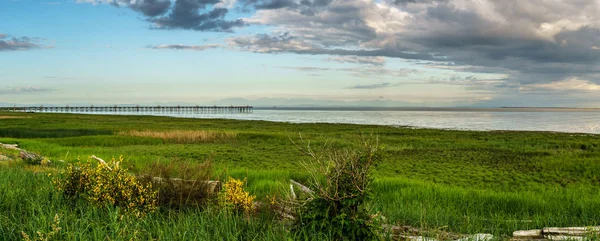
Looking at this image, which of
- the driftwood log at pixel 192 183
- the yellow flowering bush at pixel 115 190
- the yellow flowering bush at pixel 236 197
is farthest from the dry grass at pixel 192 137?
the yellow flowering bush at pixel 236 197

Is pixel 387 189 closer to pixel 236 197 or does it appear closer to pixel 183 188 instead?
pixel 183 188

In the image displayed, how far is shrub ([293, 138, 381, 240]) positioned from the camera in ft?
17.6

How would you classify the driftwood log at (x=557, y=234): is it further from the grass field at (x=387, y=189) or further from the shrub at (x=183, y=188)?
the shrub at (x=183, y=188)

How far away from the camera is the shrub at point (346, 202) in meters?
5.36

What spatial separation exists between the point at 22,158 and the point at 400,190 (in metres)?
12.1

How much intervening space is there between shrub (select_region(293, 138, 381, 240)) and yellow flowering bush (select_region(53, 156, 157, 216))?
287cm

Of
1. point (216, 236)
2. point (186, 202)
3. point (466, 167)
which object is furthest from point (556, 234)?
point (466, 167)

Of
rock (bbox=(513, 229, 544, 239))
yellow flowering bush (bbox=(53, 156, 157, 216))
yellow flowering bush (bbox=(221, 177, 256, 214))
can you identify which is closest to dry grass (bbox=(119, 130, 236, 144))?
yellow flowering bush (bbox=(53, 156, 157, 216))

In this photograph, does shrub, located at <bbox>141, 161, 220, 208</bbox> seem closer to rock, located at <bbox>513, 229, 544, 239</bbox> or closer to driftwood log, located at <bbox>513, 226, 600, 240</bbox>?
rock, located at <bbox>513, 229, 544, 239</bbox>

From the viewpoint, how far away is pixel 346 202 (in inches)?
212

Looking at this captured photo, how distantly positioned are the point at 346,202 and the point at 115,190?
4023 millimetres

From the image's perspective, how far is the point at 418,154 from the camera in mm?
25312

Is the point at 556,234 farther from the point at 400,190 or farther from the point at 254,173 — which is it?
the point at 254,173

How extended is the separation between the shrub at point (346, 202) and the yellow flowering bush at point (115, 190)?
2.87 meters
